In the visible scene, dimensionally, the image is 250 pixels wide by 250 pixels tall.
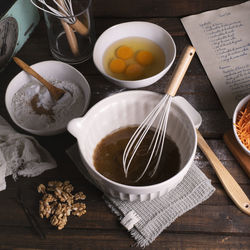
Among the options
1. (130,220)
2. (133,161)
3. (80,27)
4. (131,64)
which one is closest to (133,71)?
(131,64)

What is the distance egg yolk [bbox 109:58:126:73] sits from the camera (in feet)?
3.13

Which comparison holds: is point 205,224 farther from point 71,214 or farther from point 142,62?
point 142,62

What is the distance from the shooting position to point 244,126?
822mm

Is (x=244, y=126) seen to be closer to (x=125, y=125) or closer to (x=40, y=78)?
(x=125, y=125)

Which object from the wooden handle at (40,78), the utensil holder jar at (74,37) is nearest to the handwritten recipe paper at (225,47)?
the utensil holder jar at (74,37)

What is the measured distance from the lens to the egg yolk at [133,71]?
3.11 ft

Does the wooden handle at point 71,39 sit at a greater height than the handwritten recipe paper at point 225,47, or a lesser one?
greater

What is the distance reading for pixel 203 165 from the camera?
2.74 ft

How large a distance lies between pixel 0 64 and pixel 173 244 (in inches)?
23.7

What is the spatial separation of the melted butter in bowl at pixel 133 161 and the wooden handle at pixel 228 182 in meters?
0.08

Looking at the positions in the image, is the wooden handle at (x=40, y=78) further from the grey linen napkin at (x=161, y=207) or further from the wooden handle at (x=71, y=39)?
the grey linen napkin at (x=161, y=207)

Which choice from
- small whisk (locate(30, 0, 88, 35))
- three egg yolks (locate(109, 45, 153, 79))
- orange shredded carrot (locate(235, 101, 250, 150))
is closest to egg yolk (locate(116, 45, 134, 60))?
three egg yolks (locate(109, 45, 153, 79))

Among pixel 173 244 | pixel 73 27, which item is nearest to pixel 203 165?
pixel 173 244

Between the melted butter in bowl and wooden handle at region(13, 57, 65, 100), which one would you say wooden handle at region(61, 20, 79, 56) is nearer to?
wooden handle at region(13, 57, 65, 100)
